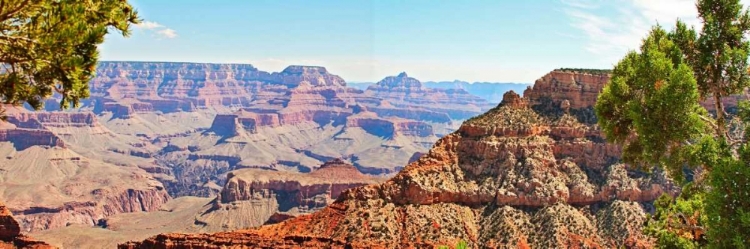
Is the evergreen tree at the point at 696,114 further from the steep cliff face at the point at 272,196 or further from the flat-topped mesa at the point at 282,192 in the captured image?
the flat-topped mesa at the point at 282,192

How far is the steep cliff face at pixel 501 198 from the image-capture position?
205ft

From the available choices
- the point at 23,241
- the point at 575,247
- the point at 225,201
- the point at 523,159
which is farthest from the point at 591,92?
the point at 225,201

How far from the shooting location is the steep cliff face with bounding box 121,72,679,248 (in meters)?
62.4

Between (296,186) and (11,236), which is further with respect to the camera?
(296,186)

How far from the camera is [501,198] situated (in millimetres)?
68312

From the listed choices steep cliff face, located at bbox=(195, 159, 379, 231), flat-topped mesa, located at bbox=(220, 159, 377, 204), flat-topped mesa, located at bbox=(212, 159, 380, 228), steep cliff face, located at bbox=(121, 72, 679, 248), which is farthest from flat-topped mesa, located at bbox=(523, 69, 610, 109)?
flat-topped mesa, located at bbox=(220, 159, 377, 204)

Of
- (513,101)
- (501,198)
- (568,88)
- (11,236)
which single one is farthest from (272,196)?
(501,198)

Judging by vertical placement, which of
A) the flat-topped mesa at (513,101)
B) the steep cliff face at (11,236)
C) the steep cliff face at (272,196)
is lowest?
the steep cliff face at (272,196)

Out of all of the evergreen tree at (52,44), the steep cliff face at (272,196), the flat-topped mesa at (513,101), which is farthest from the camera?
the steep cliff face at (272,196)

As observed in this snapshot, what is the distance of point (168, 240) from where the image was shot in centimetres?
6062

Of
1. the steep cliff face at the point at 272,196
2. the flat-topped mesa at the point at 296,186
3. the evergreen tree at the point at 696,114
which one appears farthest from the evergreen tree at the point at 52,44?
the flat-topped mesa at the point at 296,186

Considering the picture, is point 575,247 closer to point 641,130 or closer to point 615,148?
point 615,148

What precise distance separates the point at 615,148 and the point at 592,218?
1071 centimetres

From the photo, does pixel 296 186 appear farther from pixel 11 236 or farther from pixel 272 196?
pixel 11 236
